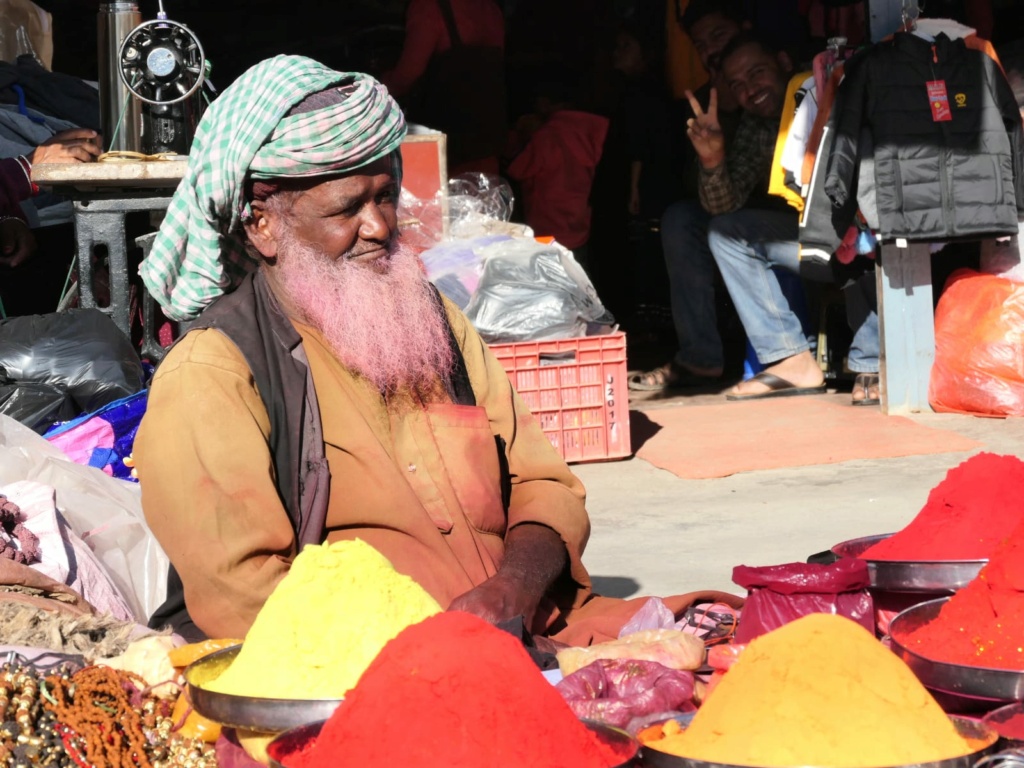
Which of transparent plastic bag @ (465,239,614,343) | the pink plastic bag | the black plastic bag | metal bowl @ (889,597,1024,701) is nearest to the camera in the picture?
metal bowl @ (889,597,1024,701)

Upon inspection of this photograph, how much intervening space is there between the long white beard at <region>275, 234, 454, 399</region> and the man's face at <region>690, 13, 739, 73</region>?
4.88 meters

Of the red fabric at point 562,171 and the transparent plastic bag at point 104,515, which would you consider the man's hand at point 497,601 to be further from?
the red fabric at point 562,171

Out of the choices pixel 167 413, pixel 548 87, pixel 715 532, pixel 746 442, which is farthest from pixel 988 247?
pixel 167 413

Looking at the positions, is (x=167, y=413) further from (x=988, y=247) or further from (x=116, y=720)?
(x=988, y=247)

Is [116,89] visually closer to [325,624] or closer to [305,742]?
[325,624]

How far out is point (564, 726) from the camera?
4.89ft

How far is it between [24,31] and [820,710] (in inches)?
301

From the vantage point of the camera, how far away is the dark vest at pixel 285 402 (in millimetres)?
2457

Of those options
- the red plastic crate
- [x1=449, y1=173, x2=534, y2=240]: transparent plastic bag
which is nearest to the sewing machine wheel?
[x1=449, y1=173, x2=534, y2=240]: transparent plastic bag

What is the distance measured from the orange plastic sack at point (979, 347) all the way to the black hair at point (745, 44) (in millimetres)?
1502

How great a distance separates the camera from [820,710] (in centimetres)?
150

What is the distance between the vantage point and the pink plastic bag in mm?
2262

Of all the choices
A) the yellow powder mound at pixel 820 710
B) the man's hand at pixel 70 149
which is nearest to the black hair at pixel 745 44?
the man's hand at pixel 70 149

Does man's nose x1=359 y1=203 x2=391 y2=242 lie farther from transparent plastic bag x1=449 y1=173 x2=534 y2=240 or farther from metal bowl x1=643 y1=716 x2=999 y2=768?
transparent plastic bag x1=449 y1=173 x2=534 y2=240
